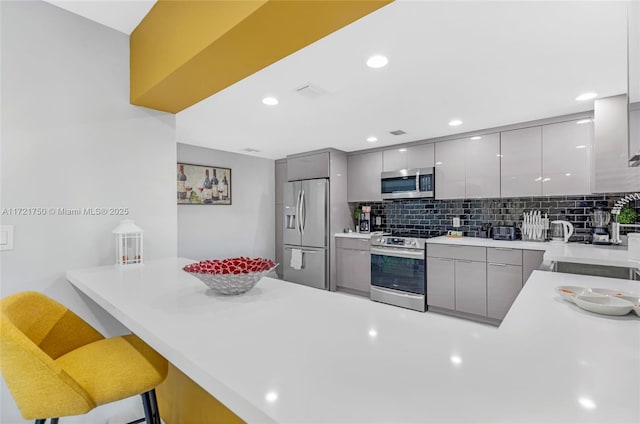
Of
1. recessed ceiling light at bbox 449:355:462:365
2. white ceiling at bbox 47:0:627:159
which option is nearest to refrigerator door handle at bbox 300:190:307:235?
white ceiling at bbox 47:0:627:159

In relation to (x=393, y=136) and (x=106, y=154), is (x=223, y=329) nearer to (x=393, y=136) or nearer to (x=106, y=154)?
(x=106, y=154)

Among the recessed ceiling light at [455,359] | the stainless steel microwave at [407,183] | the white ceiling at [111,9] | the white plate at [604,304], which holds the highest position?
the white ceiling at [111,9]

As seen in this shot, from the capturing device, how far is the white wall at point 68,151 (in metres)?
1.47

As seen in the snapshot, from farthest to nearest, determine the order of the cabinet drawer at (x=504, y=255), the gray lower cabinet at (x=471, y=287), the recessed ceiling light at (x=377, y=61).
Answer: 1. the gray lower cabinet at (x=471, y=287)
2. the cabinet drawer at (x=504, y=255)
3. the recessed ceiling light at (x=377, y=61)

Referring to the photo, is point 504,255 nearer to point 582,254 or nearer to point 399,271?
point 582,254

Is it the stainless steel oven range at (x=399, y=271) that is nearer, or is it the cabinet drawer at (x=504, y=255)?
the cabinet drawer at (x=504, y=255)

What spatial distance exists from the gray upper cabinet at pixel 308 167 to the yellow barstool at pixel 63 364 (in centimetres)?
364

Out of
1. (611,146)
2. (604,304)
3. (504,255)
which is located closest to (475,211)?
(504,255)

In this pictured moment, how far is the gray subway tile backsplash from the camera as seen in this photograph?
10.3 ft

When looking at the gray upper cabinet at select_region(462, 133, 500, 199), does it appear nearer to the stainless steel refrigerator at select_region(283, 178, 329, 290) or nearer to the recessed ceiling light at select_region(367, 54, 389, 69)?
the stainless steel refrigerator at select_region(283, 178, 329, 290)

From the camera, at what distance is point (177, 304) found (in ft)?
3.44

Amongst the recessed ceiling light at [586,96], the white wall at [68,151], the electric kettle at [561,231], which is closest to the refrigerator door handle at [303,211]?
the white wall at [68,151]

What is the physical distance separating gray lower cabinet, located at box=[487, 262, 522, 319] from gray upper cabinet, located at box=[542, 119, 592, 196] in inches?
35.8

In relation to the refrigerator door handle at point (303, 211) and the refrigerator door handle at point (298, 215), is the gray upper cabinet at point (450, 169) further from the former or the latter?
the refrigerator door handle at point (298, 215)
